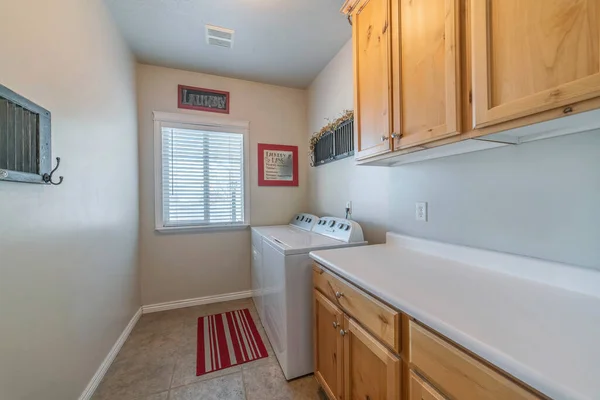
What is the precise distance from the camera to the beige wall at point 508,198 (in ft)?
2.79

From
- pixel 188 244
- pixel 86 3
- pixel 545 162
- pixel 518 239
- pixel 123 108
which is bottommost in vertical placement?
pixel 188 244

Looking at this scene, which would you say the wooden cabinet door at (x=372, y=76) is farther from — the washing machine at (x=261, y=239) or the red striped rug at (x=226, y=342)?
the red striped rug at (x=226, y=342)

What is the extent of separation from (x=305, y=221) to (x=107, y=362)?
1972 mm

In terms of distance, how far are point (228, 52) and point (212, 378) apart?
2.78 m

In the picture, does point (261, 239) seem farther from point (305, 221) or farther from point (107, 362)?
point (107, 362)

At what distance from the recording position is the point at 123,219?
A: 7.04 feet

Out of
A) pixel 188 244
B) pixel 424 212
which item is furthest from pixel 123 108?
pixel 424 212

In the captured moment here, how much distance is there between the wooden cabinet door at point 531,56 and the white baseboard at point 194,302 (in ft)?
9.48

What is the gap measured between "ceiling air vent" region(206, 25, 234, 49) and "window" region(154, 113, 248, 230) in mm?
820

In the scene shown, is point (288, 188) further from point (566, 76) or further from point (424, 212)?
point (566, 76)

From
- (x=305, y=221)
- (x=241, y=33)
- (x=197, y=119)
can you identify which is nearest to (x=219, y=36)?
(x=241, y=33)

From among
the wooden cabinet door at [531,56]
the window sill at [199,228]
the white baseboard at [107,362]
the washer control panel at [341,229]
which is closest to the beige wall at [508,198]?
the washer control panel at [341,229]

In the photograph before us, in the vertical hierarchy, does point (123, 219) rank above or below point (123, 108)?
below

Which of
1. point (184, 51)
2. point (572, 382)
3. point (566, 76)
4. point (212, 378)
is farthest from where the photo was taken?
point (184, 51)
